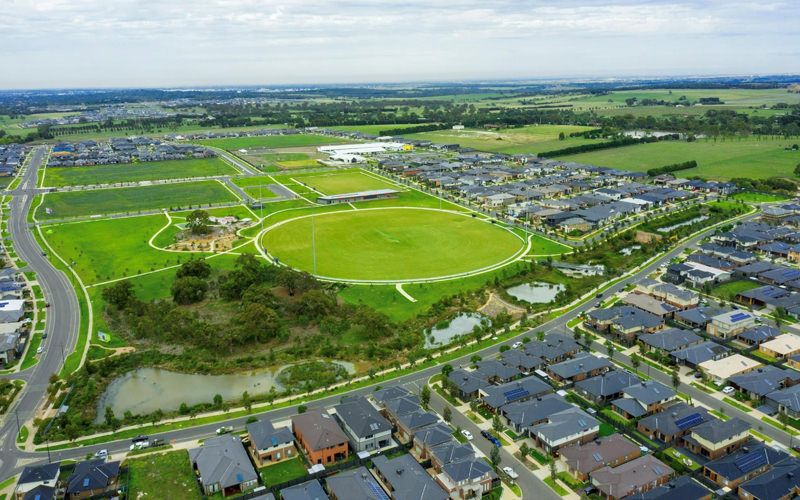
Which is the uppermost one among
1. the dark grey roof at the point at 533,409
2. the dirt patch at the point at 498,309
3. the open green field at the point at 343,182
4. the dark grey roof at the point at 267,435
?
the open green field at the point at 343,182

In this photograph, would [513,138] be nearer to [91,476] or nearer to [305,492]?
[305,492]

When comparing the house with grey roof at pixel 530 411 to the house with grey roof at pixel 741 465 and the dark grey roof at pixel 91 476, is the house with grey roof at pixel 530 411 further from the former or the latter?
the dark grey roof at pixel 91 476

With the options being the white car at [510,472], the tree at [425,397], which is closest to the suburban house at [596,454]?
the white car at [510,472]

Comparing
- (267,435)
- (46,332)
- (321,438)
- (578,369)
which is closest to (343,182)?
(46,332)

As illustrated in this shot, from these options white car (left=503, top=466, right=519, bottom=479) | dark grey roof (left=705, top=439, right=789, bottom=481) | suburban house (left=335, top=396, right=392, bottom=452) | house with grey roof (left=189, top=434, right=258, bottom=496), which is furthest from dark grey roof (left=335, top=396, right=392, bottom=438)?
dark grey roof (left=705, top=439, right=789, bottom=481)

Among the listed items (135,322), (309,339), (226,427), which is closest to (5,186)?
(135,322)

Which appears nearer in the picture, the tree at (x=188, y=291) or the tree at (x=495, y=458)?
the tree at (x=495, y=458)

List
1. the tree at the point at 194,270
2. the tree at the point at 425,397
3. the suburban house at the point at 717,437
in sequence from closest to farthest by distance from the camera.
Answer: the suburban house at the point at 717,437
the tree at the point at 425,397
the tree at the point at 194,270
